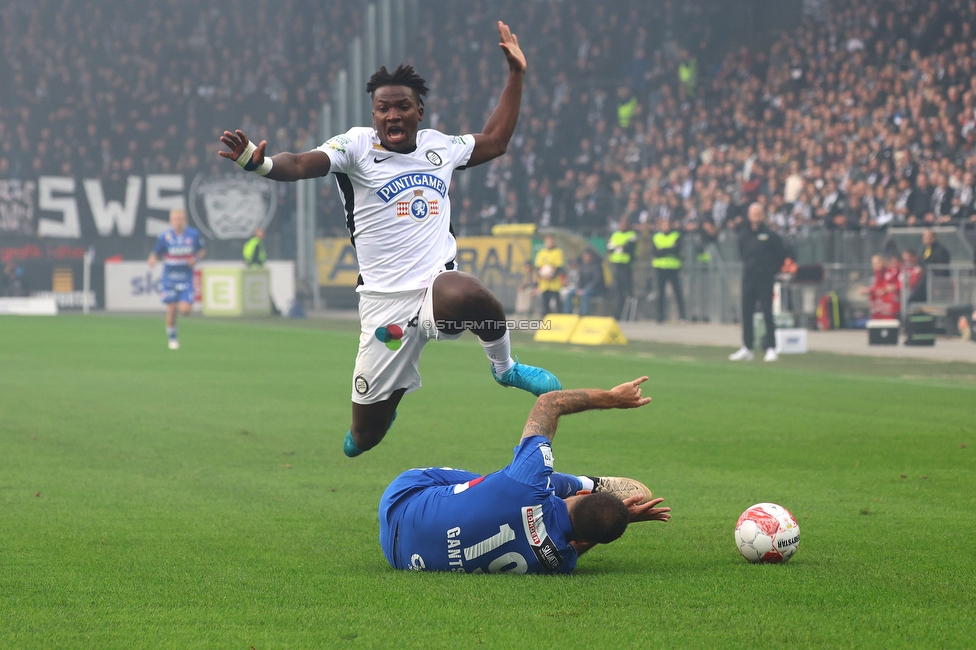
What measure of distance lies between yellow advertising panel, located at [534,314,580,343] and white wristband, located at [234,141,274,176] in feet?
55.0

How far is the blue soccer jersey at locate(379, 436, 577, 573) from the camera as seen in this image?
17.6 ft

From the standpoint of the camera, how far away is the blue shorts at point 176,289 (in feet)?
68.2

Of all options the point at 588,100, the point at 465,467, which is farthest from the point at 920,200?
the point at 465,467

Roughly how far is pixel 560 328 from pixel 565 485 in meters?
17.2

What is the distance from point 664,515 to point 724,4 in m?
29.1

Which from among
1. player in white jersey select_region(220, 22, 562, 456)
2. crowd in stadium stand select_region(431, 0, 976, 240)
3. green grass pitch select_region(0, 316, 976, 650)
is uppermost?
crowd in stadium stand select_region(431, 0, 976, 240)

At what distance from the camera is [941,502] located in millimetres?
7461

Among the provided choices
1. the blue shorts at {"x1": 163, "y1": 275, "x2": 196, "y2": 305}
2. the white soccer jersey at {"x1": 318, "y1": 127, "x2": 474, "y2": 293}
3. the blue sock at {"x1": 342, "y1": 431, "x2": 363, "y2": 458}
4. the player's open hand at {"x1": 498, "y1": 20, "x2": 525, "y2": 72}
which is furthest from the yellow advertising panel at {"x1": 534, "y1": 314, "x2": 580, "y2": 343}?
the white soccer jersey at {"x1": 318, "y1": 127, "x2": 474, "y2": 293}

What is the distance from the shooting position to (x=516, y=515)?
5359mm

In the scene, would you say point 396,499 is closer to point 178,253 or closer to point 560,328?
point 178,253

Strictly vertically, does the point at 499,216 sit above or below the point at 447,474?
above

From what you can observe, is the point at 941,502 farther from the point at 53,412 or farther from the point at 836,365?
the point at 836,365

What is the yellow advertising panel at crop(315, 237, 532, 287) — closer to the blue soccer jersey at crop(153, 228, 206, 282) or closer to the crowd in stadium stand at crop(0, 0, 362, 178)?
the crowd in stadium stand at crop(0, 0, 362, 178)

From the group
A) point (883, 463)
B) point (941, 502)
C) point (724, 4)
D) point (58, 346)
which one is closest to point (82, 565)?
point (941, 502)
